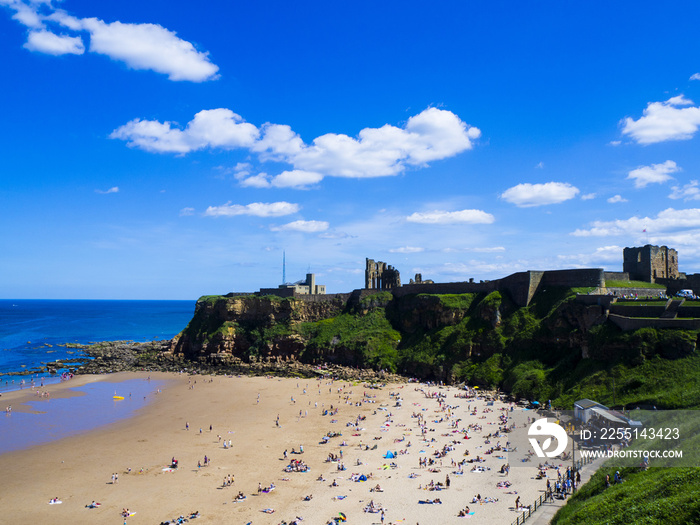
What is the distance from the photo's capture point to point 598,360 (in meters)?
40.9

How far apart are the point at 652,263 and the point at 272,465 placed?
4911cm

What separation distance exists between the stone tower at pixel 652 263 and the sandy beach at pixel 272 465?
26.7 meters

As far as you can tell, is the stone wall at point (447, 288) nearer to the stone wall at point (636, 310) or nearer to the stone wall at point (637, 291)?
the stone wall at point (637, 291)

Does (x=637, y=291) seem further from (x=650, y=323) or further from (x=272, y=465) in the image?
(x=272, y=465)

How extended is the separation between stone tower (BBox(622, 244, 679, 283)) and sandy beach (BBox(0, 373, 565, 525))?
26736 mm

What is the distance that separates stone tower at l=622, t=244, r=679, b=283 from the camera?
55156 mm

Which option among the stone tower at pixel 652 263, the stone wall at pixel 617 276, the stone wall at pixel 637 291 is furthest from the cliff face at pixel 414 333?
the stone tower at pixel 652 263

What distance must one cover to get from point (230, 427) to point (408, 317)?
3334cm

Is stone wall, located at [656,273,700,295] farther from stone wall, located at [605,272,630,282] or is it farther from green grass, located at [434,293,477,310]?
green grass, located at [434,293,477,310]

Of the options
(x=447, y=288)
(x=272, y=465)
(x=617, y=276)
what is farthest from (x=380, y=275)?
(x=272, y=465)

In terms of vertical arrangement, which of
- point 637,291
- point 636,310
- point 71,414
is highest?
point 637,291

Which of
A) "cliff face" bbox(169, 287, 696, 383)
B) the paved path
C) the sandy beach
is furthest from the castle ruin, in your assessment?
the paved path

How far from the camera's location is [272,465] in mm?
31969

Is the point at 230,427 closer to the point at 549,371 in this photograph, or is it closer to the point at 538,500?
the point at 538,500
